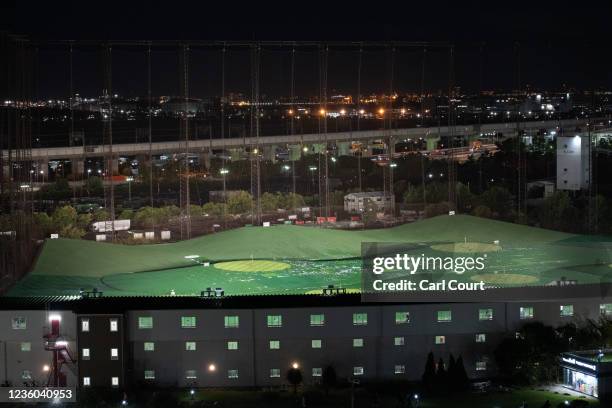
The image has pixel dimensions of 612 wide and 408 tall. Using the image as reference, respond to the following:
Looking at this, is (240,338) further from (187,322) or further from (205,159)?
(205,159)

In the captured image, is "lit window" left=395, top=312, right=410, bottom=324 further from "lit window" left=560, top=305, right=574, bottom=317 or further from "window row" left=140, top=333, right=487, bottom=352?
"lit window" left=560, top=305, right=574, bottom=317

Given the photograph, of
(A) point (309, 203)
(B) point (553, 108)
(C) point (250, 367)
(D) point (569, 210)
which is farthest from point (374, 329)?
(B) point (553, 108)

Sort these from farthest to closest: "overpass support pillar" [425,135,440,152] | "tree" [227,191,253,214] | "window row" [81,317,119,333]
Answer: "overpass support pillar" [425,135,440,152]
"tree" [227,191,253,214]
"window row" [81,317,119,333]

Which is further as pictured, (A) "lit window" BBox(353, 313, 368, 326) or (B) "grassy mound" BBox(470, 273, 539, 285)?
(B) "grassy mound" BBox(470, 273, 539, 285)

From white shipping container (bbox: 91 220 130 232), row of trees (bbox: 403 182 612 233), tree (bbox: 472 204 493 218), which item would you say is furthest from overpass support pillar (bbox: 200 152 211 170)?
tree (bbox: 472 204 493 218)

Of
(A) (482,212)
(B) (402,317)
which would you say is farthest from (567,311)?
(A) (482,212)

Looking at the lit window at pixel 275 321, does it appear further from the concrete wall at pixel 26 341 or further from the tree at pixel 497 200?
the tree at pixel 497 200

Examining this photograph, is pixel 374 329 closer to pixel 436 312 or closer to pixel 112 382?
pixel 436 312

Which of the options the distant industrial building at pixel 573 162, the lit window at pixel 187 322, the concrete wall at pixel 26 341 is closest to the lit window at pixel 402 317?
the lit window at pixel 187 322
